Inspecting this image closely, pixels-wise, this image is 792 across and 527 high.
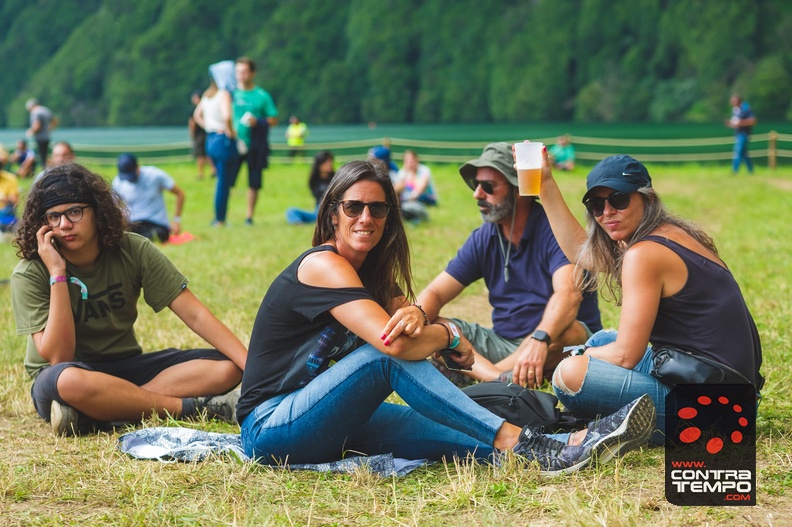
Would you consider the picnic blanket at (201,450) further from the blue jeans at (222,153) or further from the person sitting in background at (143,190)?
the blue jeans at (222,153)

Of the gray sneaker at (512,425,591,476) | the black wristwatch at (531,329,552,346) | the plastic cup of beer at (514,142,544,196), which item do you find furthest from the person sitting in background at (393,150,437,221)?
the gray sneaker at (512,425,591,476)

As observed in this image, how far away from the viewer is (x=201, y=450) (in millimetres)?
3682

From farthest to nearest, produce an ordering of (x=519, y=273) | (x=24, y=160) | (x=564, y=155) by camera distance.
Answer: (x=564, y=155)
(x=24, y=160)
(x=519, y=273)

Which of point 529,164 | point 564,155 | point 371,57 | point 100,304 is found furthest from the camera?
point 371,57

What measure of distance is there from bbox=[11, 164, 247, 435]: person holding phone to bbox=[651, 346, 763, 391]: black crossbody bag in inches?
79.2

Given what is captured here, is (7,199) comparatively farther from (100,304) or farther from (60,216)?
(60,216)

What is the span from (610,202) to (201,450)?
1900 millimetres

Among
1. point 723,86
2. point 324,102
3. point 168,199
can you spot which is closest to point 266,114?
point 168,199

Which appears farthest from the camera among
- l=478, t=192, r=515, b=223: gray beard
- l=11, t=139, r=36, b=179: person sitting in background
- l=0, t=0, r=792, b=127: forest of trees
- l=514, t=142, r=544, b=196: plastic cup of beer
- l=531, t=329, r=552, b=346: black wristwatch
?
l=0, t=0, r=792, b=127: forest of trees

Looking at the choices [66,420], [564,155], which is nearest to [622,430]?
[66,420]

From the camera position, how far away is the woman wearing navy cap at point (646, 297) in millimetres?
3455

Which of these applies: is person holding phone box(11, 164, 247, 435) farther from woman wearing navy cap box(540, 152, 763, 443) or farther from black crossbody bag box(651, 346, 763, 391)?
black crossbody bag box(651, 346, 763, 391)

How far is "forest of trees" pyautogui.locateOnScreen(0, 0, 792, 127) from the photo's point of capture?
87938 mm

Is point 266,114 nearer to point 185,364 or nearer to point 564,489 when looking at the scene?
point 185,364
